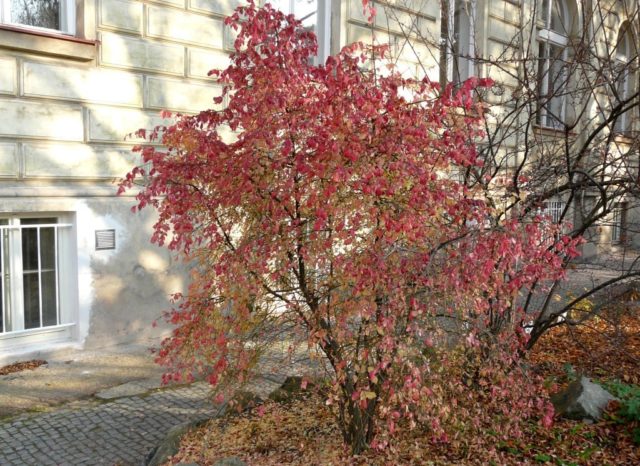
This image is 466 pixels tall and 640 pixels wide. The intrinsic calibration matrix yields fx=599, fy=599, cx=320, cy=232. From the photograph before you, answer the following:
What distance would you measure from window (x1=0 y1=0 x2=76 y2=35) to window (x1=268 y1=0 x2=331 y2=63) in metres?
3.34

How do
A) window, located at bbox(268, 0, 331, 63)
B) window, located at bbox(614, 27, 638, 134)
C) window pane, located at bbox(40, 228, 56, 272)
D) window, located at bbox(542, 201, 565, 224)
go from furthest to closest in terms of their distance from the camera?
1. window, located at bbox(268, 0, 331, 63)
2. window pane, located at bbox(40, 228, 56, 272)
3. window, located at bbox(614, 27, 638, 134)
4. window, located at bbox(542, 201, 565, 224)

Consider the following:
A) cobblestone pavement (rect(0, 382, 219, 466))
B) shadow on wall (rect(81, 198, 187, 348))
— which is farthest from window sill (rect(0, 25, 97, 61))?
cobblestone pavement (rect(0, 382, 219, 466))

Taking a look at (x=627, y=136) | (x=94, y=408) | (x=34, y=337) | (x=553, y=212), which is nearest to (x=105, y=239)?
(x=34, y=337)

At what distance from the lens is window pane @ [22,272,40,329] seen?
22.5 feet

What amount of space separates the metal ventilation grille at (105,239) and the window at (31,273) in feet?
1.21

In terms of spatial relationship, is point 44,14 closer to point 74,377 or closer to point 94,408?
point 74,377

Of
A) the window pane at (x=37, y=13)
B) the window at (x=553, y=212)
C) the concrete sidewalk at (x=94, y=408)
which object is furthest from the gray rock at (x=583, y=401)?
the window pane at (x=37, y=13)

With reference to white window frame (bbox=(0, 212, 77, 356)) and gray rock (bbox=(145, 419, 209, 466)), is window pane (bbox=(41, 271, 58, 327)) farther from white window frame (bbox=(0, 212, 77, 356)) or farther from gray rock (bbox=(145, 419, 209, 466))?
gray rock (bbox=(145, 419, 209, 466))

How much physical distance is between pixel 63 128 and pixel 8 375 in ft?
9.10

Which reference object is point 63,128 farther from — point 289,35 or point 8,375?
point 289,35

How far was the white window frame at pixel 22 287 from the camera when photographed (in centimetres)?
666

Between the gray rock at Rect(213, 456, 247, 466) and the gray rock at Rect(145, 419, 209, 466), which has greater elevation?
the gray rock at Rect(213, 456, 247, 466)

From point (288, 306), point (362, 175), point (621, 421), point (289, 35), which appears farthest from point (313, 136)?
point (621, 421)

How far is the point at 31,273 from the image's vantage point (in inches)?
272
